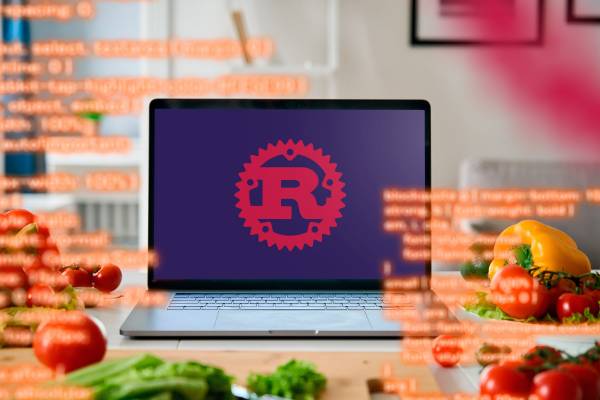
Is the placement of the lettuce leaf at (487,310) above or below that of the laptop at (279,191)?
below

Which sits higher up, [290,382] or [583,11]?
[583,11]

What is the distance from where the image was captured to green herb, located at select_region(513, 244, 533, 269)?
4.14 feet

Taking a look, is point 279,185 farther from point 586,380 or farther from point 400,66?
point 400,66

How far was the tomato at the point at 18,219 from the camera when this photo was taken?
1.10 meters

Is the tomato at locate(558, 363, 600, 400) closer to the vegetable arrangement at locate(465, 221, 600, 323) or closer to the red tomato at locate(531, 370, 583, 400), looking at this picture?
the red tomato at locate(531, 370, 583, 400)

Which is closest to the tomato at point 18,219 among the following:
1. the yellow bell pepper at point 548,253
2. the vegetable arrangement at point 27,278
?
the vegetable arrangement at point 27,278

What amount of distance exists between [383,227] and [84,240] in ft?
1.40

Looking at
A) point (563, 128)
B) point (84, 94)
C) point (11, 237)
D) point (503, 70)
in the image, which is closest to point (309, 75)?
point (503, 70)

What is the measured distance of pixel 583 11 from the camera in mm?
3029

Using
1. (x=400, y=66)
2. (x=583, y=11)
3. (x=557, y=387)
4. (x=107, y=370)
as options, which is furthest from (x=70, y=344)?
(x=583, y=11)

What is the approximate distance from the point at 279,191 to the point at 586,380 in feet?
1.83

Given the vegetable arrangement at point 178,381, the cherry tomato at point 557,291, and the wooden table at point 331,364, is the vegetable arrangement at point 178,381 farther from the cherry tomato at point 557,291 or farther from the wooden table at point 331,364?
the cherry tomato at point 557,291

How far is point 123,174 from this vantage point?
3.75m

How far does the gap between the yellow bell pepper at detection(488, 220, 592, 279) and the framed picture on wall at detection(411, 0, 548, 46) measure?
1797 mm
